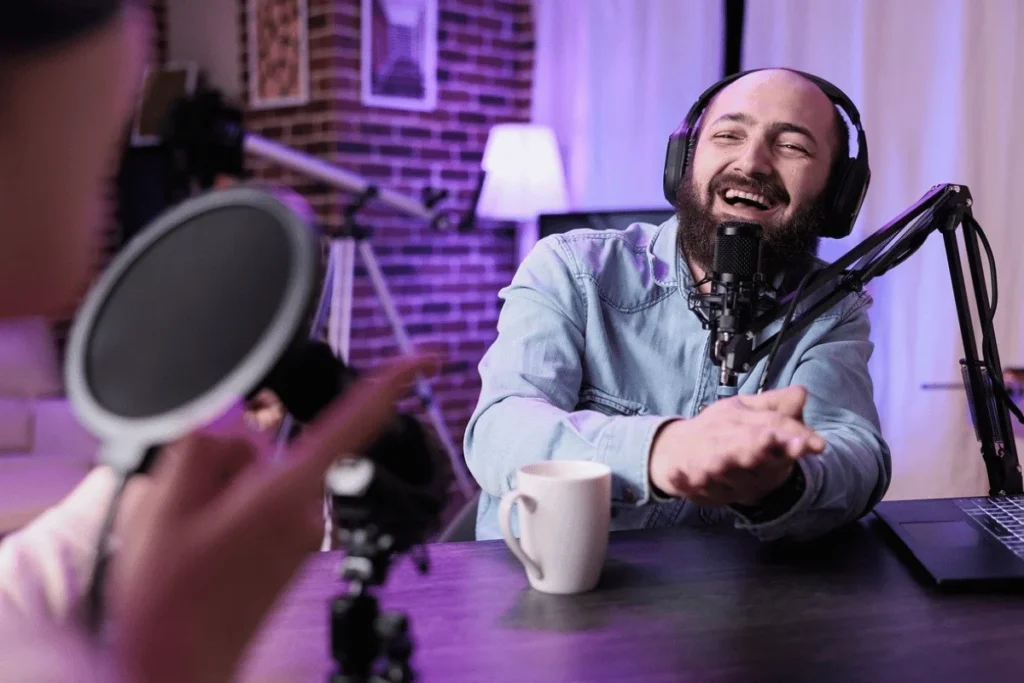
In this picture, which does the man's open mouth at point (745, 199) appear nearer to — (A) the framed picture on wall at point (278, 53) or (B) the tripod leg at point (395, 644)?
(B) the tripod leg at point (395, 644)

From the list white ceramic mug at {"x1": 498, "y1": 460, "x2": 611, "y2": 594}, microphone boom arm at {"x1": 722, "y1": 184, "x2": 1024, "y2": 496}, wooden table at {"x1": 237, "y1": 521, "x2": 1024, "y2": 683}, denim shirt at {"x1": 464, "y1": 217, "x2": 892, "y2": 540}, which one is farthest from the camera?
denim shirt at {"x1": 464, "y1": 217, "x2": 892, "y2": 540}

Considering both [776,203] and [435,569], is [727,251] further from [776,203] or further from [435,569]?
[776,203]

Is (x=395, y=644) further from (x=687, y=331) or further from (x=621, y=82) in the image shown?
(x=621, y=82)

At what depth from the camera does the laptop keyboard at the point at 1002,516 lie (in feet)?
3.15

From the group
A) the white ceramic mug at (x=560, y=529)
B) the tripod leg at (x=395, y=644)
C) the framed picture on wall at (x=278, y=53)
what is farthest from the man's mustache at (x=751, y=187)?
the framed picture on wall at (x=278, y=53)

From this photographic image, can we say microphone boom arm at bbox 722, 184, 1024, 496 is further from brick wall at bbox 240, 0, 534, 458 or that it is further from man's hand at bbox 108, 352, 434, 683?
brick wall at bbox 240, 0, 534, 458

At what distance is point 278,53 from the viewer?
3.52 meters

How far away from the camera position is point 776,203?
56.6 inches

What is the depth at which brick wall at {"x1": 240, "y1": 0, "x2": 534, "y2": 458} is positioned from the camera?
3.35 m

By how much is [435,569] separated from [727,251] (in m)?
0.42

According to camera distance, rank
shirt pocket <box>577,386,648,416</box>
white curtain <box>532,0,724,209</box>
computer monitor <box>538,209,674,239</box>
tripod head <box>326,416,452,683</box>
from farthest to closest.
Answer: white curtain <box>532,0,724,209</box>, computer monitor <box>538,209,674,239</box>, shirt pocket <box>577,386,648,416</box>, tripod head <box>326,416,452,683</box>

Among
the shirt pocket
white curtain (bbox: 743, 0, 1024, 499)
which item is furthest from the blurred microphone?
white curtain (bbox: 743, 0, 1024, 499)

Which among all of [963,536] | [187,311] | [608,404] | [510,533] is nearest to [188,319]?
[187,311]

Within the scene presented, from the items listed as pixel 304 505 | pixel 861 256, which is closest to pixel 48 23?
pixel 304 505
